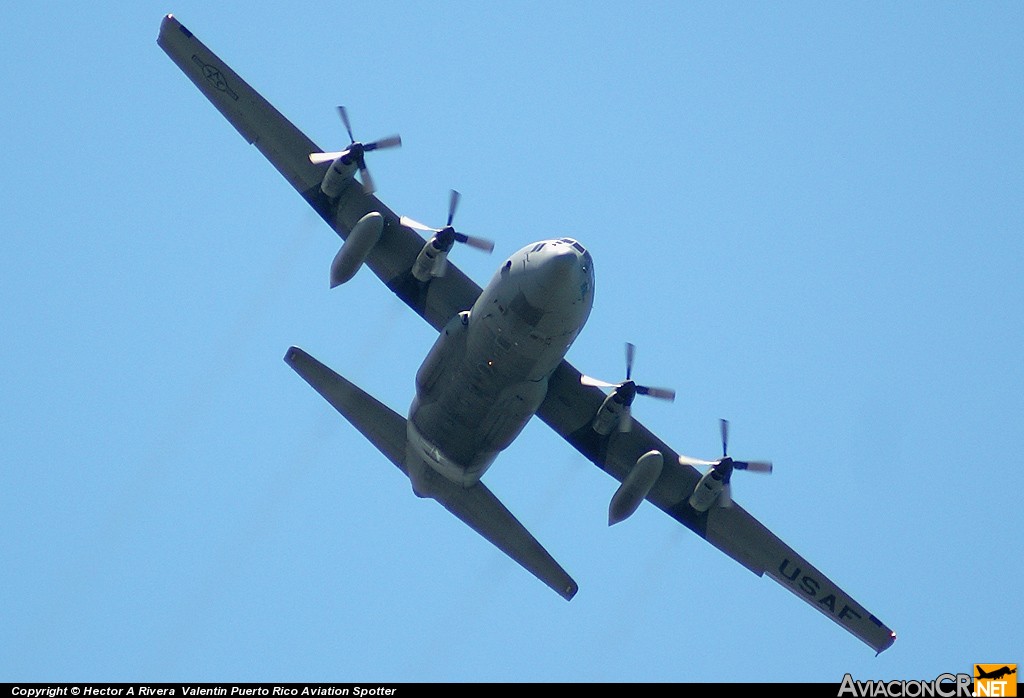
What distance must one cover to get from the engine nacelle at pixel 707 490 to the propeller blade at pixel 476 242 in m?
7.07

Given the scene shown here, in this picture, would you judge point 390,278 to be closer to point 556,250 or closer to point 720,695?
point 556,250

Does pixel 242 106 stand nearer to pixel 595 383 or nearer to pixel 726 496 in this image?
pixel 595 383

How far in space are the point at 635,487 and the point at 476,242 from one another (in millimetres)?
6346

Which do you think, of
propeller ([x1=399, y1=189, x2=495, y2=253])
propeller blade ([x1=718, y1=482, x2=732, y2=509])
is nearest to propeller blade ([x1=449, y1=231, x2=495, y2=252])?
propeller ([x1=399, y1=189, x2=495, y2=253])

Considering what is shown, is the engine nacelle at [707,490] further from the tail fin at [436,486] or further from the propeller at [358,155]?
the propeller at [358,155]

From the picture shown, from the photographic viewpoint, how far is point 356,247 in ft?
95.1

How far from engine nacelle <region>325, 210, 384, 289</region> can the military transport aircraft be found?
0.03 meters

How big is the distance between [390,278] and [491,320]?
432cm

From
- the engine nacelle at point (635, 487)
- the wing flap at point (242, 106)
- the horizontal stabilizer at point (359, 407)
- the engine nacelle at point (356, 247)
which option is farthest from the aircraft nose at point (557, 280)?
the wing flap at point (242, 106)

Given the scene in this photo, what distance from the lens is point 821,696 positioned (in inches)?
923

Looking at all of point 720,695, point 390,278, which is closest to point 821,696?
point 720,695

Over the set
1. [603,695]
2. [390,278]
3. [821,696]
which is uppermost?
[390,278]

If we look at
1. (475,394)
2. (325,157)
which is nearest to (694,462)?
(475,394)

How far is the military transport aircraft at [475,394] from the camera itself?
28.4 meters
